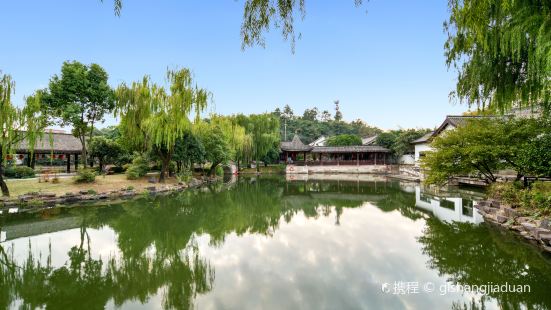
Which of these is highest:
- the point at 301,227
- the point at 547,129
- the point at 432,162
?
the point at 547,129

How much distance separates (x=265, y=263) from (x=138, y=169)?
43.1ft

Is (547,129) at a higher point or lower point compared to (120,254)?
higher

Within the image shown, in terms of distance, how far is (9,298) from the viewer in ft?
13.0

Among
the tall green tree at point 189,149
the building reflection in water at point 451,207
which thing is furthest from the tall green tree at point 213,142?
the building reflection in water at point 451,207

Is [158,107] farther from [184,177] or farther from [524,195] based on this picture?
[524,195]

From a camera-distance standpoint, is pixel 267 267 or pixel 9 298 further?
pixel 267 267

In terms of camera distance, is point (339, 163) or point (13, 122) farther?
point (339, 163)

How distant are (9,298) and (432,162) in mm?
11318

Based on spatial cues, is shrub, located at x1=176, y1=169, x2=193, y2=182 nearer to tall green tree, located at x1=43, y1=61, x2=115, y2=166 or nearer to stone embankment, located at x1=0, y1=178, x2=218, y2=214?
stone embankment, located at x1=0, y1=178, x2=218, y2=214

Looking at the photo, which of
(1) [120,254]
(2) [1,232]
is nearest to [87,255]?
(1) [120,254]

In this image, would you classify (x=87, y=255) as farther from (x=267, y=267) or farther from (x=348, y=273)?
(x=348, y=273)

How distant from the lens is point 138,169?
627 inches
